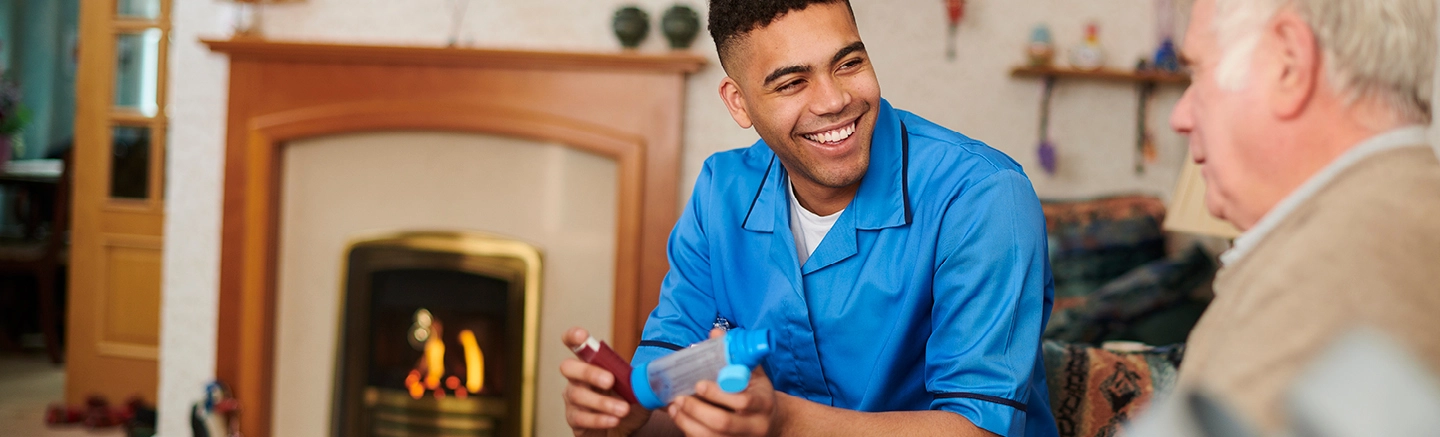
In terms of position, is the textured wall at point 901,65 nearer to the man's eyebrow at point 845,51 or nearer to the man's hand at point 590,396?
the man's eyebrow at point 845,51

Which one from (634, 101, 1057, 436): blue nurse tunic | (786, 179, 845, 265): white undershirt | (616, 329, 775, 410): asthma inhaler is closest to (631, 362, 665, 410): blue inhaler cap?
(616, 329, 775, 410): asthma inhaler

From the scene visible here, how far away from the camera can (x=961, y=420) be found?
45.3 inches

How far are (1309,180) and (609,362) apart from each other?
0.69 m

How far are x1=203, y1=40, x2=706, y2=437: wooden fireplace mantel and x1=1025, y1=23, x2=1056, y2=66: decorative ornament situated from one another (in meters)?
0.89

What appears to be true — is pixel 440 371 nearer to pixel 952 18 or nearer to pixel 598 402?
pixel 952 18

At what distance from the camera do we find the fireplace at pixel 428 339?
2908 mm

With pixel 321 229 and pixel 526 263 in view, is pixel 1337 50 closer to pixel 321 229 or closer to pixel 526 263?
pixel 526 263

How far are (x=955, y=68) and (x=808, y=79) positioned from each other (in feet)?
4.96

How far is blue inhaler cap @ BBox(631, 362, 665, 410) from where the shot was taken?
1.05 m

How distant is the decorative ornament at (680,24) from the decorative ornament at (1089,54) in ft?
3.32

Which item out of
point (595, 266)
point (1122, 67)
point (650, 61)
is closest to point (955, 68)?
point (1122, 67)

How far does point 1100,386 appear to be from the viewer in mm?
1501

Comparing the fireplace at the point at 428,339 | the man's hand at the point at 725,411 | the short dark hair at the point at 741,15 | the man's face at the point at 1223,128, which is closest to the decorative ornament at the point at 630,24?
the fireplace at the point at 428,339

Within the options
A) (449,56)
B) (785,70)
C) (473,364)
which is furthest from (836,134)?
(473,364)
